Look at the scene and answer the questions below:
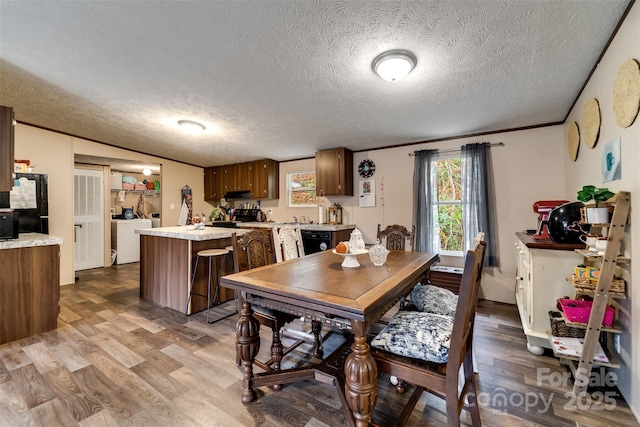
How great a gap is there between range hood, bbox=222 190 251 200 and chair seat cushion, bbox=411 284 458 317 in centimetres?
430

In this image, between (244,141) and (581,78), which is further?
(244,141)

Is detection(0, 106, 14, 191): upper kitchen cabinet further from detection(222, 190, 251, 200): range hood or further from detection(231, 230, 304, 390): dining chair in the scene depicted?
detection(222, 190, 251, 200): range hood

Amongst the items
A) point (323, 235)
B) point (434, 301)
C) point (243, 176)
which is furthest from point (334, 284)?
point (243, 176)

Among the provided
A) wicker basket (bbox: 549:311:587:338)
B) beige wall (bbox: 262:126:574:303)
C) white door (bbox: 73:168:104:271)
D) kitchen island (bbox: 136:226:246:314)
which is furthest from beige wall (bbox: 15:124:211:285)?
wicker basket (bbox: 549:311:587:338)

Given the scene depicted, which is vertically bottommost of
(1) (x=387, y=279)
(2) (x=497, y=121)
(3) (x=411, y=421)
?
(3) (x=411, y=421)

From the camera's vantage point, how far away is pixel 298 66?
204 centimetres

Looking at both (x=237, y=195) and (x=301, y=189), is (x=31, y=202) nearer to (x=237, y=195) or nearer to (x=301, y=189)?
(x=237, y=195)

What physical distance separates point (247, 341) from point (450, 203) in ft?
10.7

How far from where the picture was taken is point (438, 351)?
117 centimetres

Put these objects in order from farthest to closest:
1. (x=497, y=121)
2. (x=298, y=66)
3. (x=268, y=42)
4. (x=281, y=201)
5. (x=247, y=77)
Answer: (x=281, y=201), (x=497, y=121), (x=247, y=77), (x=298, y=66), (x=268, y=42)

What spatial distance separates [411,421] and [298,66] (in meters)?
2.49

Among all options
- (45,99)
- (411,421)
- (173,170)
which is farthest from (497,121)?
(173,170)

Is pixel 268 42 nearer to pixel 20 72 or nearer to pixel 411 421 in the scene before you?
pixel 20 72

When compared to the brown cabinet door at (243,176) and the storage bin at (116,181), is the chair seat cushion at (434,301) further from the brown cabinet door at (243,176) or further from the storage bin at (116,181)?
the storage bin at (116,181)
